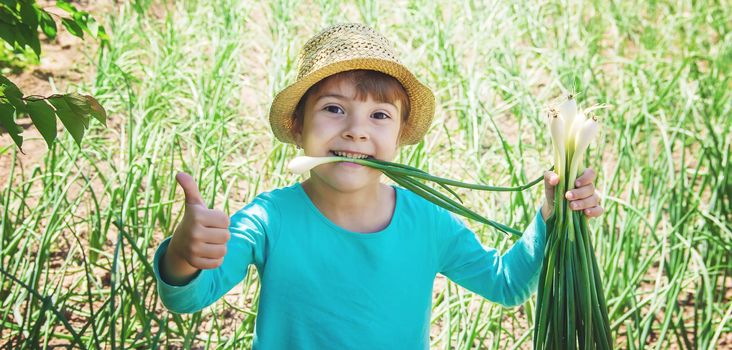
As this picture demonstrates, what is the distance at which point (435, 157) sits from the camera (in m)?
2.84

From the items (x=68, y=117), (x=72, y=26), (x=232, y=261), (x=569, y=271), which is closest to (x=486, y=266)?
(x=569, y=271)

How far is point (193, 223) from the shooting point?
117cm

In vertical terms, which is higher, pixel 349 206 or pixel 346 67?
pixel 346 67

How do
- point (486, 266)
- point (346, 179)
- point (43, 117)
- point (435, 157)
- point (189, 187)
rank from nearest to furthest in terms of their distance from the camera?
point (189, 187)
point (43, 117)
point (346, 179)
point (486, 266)
point (435, 157)

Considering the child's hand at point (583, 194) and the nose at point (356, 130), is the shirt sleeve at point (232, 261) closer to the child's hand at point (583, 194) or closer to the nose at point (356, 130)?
the nose at point (356, 130)

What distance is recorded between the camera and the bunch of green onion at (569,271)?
1358mm

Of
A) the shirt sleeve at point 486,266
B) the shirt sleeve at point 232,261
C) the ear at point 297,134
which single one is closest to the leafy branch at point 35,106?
the shirt sleeve at point 232,261

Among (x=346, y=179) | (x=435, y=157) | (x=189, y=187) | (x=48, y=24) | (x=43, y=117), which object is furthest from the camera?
(x=435, y=157)

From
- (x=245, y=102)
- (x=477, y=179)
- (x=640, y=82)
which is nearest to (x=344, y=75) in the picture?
(x=477, y=179)

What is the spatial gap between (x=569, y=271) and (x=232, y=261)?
1.79 feet

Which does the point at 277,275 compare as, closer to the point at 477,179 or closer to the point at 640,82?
the point at 477,179

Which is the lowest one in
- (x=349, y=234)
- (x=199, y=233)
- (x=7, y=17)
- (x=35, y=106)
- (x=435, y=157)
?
(x=199, y=233)

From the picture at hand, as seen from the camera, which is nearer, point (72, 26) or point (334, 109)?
point (334, 109)

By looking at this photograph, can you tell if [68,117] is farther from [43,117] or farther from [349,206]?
[349,206]
